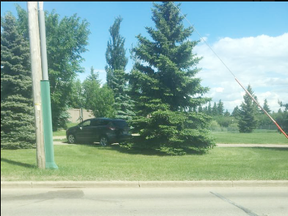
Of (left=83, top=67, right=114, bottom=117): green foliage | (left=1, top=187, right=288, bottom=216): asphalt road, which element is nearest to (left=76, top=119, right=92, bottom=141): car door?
(left=83, top=67, right=114, bottom=117): green foliage

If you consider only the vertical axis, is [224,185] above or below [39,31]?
below

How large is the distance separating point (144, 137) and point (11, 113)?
5.00m

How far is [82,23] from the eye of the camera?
1805 cm

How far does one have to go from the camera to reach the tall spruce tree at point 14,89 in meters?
8.53

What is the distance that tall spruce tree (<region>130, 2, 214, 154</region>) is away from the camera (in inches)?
412

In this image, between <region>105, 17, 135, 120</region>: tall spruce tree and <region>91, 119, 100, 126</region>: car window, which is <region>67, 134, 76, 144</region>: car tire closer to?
<region>91, 119, 100, 126</region>: car window

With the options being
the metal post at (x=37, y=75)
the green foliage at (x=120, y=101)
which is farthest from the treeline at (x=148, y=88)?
the green foliage at (x=120, y=101)

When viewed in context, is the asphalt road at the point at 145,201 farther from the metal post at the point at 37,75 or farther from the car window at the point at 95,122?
A: the car window at the point at 95,122

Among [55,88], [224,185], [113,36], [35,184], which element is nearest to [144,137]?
[55,88]

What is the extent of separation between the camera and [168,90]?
10797mm

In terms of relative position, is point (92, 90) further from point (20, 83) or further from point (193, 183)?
point (193, 183)

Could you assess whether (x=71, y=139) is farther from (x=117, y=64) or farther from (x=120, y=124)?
(x=117, y=64)

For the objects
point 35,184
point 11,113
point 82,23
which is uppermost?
point 82,23

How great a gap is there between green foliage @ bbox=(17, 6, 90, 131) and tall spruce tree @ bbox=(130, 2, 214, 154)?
3.32 meters
